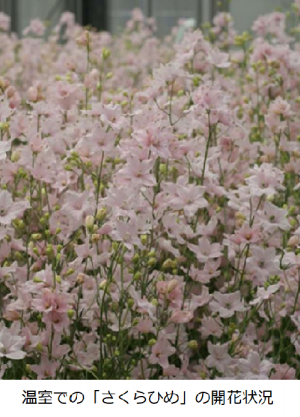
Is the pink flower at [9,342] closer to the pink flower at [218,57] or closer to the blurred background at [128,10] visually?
the pink flower at [218,57]

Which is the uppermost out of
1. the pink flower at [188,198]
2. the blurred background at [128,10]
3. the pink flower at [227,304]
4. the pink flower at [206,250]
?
the pink flower at [188,198]

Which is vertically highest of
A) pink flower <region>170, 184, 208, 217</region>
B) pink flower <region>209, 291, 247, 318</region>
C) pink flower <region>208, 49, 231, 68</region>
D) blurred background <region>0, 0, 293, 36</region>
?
pink flower <region>208, 49, 231, 68</region>

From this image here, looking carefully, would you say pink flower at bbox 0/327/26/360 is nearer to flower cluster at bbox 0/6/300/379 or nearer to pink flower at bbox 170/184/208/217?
flower cluster at bbox 0/6/300/379

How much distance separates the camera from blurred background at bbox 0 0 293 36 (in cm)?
500

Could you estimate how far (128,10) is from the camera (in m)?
6.81

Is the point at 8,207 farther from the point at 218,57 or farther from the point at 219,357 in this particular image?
the point at 218,57

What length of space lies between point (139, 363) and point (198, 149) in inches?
12.6

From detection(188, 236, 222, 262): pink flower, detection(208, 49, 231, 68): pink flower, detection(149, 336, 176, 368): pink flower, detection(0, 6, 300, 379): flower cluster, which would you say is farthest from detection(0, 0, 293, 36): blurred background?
detection(149, 336, 176, 368): pink flower

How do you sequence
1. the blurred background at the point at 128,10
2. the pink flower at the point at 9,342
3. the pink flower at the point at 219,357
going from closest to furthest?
the pink flower at the point at 9,342, the pink flower at the point at 219,357, the blurred background at the point at 128,10

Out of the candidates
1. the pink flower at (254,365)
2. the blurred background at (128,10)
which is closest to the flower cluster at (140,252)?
the pink flower at (254,365)

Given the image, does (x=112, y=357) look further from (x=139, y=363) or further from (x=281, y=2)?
(x=281, y=2)

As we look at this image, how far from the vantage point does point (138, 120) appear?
1.03 meters

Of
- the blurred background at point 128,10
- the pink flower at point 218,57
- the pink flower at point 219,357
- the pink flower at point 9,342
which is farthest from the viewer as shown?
the blurred background at point 128,10

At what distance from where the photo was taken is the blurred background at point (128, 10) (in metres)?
5.00
